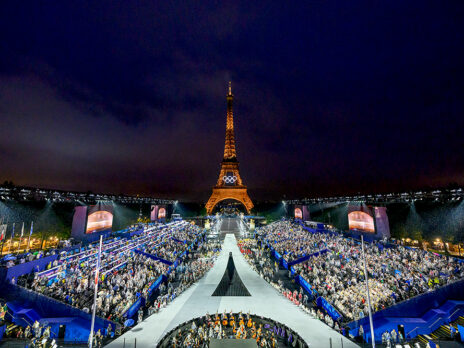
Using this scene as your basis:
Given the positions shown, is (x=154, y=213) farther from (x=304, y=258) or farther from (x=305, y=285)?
(x=305, y=285)

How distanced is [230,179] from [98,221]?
38.8 m

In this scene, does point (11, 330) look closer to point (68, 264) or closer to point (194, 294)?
point (68, 264)

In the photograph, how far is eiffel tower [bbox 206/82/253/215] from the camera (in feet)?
199

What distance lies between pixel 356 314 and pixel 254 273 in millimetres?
10076

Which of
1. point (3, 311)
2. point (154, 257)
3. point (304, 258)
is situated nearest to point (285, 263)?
point (304, 258)

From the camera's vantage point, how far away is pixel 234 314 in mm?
12320

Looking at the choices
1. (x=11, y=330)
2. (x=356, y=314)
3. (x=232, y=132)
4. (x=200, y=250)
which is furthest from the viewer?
(x=232, y=132)

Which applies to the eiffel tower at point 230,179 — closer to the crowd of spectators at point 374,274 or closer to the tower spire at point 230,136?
the tower spire at point 230,136

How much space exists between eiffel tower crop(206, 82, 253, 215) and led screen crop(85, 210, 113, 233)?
91.0 feet

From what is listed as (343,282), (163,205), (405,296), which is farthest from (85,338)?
(163,205)

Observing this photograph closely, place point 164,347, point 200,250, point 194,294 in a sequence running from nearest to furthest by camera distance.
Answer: point 164,347 < point 194,294 < point 200,250

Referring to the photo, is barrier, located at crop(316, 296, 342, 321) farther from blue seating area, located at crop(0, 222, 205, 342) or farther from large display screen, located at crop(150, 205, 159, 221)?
large display screen, located at crop(150, 205, 159, 221)

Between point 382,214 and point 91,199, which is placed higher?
point 91,199

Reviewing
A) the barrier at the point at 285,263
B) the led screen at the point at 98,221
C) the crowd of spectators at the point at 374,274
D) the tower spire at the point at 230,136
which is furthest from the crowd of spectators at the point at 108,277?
the tower spire at the point at 230,136
